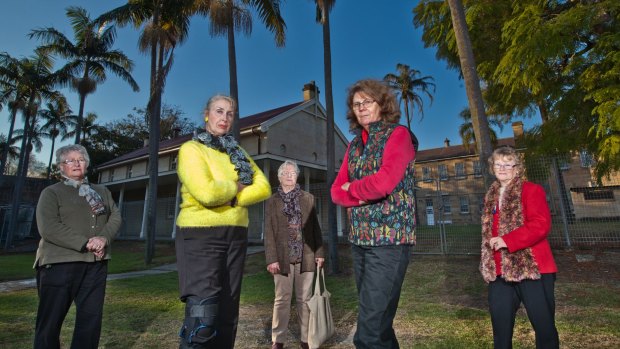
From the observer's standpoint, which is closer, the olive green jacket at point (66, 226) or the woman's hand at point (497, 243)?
the woman's hand at point (497, 243)

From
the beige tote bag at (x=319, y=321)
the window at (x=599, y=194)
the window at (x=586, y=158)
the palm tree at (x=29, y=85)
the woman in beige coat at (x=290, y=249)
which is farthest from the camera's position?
the palm tree at (x=29, y=85)

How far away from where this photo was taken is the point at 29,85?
22.6 m

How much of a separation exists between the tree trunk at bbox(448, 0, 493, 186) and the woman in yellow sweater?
4.45 metres

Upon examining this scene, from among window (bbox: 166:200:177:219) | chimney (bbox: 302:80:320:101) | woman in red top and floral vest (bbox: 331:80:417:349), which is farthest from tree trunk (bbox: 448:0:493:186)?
window (bbox: 166:200:177:219)

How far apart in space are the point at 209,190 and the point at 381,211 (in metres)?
0.98

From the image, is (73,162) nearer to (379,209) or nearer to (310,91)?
(379,209)

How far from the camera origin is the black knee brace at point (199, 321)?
179cm

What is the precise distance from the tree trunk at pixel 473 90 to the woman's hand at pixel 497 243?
3.07 metres

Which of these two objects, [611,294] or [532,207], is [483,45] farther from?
[532,207]

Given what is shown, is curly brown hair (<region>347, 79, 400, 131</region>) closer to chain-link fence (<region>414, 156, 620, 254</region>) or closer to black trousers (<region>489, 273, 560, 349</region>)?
black trousers (<region>489, 273, 560, 349</region>)

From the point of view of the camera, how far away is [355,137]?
7.31 feet

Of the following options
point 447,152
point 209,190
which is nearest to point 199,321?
point 209,190

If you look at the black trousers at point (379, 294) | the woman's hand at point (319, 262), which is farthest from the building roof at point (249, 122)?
the black trousers at point (379, 294)

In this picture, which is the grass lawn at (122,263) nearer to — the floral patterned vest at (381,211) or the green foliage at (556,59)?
the floral patterned vest at (381,211)
